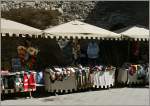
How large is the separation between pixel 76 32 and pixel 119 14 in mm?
5832

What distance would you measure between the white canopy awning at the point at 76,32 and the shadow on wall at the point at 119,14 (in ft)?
14.7

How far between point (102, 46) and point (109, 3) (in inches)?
108

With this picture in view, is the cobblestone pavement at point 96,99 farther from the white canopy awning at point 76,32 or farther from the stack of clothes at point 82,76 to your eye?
the white canopy awning at point 76,32

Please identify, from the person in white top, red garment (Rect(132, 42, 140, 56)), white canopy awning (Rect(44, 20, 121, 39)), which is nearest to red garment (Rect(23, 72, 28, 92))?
white canopy awning (Rect(44, 20, 121, 39))

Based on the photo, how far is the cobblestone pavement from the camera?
10.0 m

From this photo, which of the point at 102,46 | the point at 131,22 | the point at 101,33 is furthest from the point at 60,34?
the point at 131,22

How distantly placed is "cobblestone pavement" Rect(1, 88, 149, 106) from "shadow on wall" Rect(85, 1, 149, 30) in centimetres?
575

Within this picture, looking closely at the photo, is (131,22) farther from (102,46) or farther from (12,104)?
(12,104)

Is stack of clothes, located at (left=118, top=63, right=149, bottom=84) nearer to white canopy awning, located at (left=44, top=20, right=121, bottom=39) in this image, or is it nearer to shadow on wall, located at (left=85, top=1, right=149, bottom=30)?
white canopy awning, located at (left=44, top=20, right=121, bottom=39)

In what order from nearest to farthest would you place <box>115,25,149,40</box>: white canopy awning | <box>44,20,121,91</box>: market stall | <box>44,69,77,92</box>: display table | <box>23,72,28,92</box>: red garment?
<box>23,72,28,92</box>: red garment < <box>44,69,77,92</box>: display table < <box>44,20,121,91</box>: market stall < <box>115,25,149,40</box>: white canopy awning

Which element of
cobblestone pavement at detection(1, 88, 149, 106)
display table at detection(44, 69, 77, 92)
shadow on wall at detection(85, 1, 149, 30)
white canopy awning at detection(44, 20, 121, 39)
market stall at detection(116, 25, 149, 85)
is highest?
shadow on wall at detection(85, 1, 149, 30)

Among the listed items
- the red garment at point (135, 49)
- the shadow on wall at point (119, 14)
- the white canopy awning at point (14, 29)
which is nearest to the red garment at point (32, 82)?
the white canopy awning at point (14, 29)

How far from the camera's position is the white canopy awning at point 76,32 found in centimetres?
1177

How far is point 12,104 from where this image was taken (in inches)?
392
